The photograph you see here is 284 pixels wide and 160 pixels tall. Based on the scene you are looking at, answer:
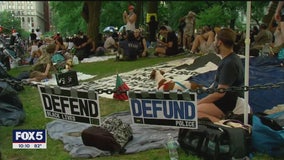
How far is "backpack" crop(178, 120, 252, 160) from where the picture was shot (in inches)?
161

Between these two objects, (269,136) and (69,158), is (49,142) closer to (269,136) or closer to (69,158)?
(69,158)

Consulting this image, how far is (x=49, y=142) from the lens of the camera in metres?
5.48

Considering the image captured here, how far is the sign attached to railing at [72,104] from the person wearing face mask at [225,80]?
1537 mm

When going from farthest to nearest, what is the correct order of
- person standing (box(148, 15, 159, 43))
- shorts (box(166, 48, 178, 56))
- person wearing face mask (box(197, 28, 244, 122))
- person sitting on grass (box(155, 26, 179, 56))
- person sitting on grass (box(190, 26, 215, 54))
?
person standing (box(148, 15, 159, 43)) → shorts (box(166, 48, 178, 56)) → person sitting on grass (box(155, 26, 179, 56)) → person sitting on grass (box(190, 26, 215, 54)) → person wearing face mask (box(197, 28, 244, 122))

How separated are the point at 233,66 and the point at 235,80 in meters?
0.17

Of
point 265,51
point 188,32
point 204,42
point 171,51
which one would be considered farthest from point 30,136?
point 188,32

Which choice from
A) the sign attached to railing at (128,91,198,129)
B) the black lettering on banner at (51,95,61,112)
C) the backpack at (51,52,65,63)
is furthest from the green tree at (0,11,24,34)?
the sign attached to railing at (128,91,198,129)

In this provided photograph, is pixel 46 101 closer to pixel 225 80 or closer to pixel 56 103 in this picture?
pixel 56 103

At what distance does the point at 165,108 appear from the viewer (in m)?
3.94

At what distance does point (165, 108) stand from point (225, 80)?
124cm

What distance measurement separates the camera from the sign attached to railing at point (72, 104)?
4.02m

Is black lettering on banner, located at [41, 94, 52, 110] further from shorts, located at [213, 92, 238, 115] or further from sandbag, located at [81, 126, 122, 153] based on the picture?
shorts, located at [213, 92, 238, 115]

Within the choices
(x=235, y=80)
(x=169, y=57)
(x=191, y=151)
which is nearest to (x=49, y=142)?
(x=191, y=151)

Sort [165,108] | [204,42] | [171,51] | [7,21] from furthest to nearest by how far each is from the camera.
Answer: [7,21] → [171,51] → [204,42] → [165,108]
